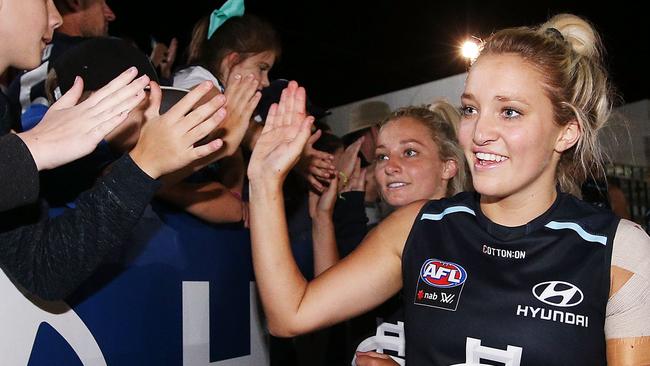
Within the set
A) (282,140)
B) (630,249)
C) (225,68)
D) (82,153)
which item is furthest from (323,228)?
(82,153)

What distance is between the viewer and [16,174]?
1152 millimetres

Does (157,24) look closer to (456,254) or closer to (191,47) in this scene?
(191,47)

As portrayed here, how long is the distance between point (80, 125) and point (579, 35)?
1.28 meters

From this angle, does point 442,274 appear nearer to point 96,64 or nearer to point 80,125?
point 80,125

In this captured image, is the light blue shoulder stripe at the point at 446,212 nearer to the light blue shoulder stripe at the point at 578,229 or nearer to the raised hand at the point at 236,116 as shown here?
the light blue shoulder stripe at the point at 578,229

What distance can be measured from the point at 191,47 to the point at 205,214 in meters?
1.01

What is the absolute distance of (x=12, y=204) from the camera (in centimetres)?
116

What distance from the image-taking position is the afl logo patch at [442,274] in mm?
1585

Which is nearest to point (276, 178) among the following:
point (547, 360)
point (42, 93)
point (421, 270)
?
A: point (421, 270)

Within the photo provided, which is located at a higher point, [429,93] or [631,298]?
[429,93]

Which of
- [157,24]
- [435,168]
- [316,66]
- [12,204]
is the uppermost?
[316,66]

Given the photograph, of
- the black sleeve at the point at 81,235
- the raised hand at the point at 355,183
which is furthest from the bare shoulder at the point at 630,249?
the raised hand at the point at 355,183

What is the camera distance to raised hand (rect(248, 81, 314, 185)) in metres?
1.61

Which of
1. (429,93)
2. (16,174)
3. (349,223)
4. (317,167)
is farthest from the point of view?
(429,93)
